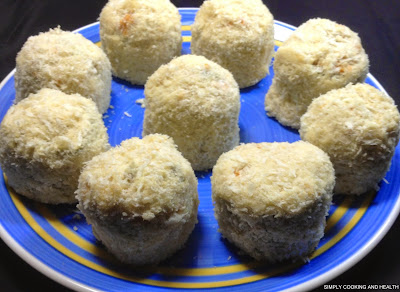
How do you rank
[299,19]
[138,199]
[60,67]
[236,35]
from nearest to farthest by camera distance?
[138,199], [60,67], [236,35], [299,19]

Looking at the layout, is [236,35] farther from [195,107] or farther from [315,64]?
[195,107]

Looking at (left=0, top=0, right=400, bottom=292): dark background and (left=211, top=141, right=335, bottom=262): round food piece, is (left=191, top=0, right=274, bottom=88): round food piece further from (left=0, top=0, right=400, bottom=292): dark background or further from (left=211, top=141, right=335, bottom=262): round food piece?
(left=0, top=0, right=400, bottom=292): dark background

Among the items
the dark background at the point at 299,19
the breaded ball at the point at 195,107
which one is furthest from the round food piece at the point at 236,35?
the dark background at the point at 299,19

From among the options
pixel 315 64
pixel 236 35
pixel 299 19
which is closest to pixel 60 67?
pixel 236 35

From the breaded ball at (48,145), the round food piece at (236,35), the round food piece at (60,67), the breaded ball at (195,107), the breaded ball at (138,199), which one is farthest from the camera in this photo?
the round food piece at (236,35)

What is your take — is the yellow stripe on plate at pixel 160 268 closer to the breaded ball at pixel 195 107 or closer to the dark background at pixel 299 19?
the breaded ball at pixel 195 107

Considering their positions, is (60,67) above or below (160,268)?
above
